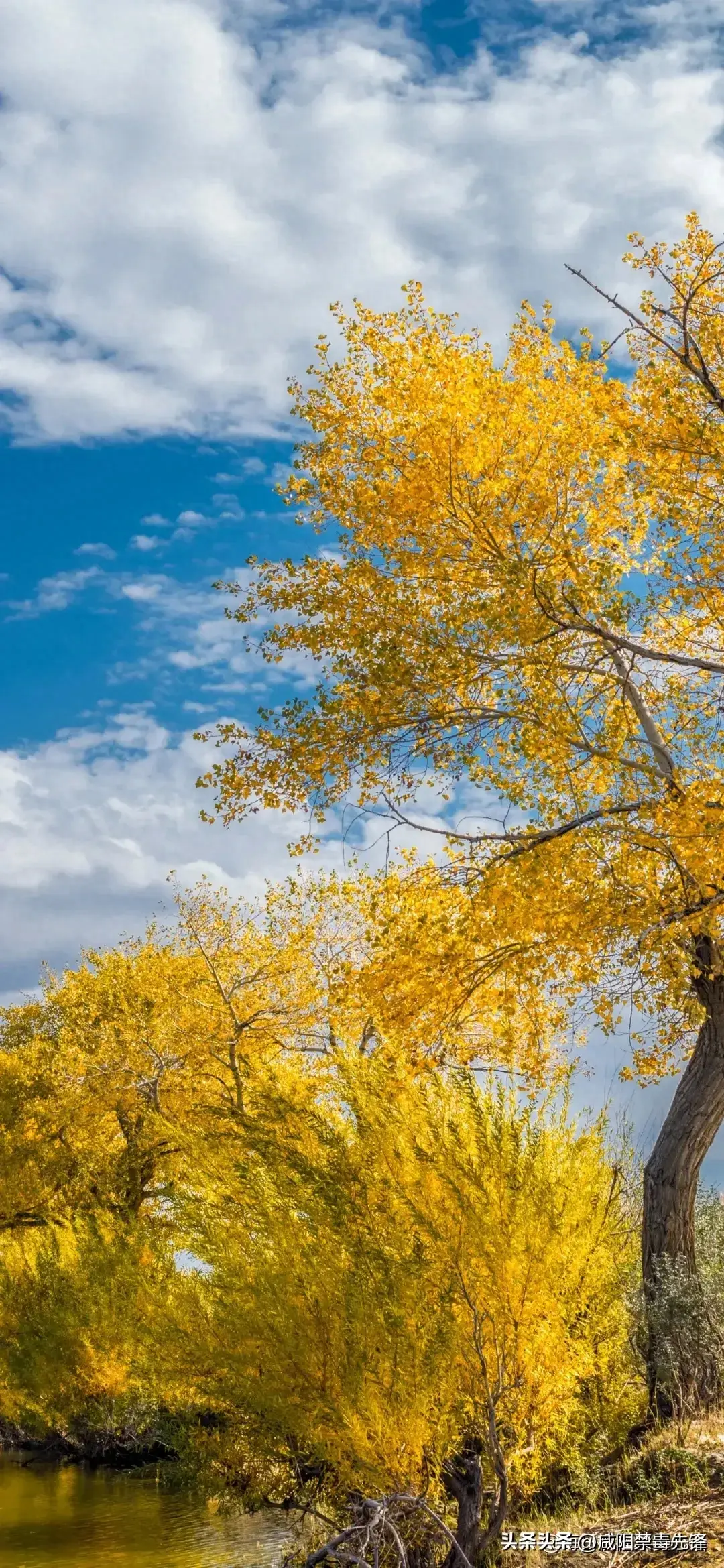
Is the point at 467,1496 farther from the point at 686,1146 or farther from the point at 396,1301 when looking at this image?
the point at 686,1146

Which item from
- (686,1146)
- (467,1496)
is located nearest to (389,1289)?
(467,1496)

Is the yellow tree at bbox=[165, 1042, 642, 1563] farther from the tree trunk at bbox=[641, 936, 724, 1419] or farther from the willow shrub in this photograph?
the tree trunk at bbox=[641, 936, 724, 1419]

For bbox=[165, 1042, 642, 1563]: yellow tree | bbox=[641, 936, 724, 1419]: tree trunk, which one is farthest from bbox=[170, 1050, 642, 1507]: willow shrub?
bbox=[641, 936, 724, 1419]: tree trunk

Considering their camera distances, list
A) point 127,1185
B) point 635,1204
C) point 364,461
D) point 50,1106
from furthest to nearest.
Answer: point 127,1185
point 50,1106
point 635,1204
point 364,461

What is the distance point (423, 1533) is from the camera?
6211 mm

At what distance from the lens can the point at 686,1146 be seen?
31.9 ft

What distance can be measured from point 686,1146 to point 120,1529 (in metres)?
7.86

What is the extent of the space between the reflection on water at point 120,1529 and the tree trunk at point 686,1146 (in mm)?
4212

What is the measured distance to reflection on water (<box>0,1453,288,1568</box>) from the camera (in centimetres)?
1092

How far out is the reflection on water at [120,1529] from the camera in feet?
35.8

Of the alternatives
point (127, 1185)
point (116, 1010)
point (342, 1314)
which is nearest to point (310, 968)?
point (116, 1010)

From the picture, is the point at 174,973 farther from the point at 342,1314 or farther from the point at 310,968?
the point at 342,1314

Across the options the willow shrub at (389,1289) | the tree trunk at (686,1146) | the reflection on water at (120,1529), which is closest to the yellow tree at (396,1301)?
the willow shrub at (389,1289)

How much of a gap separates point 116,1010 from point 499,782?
14.8 meters
